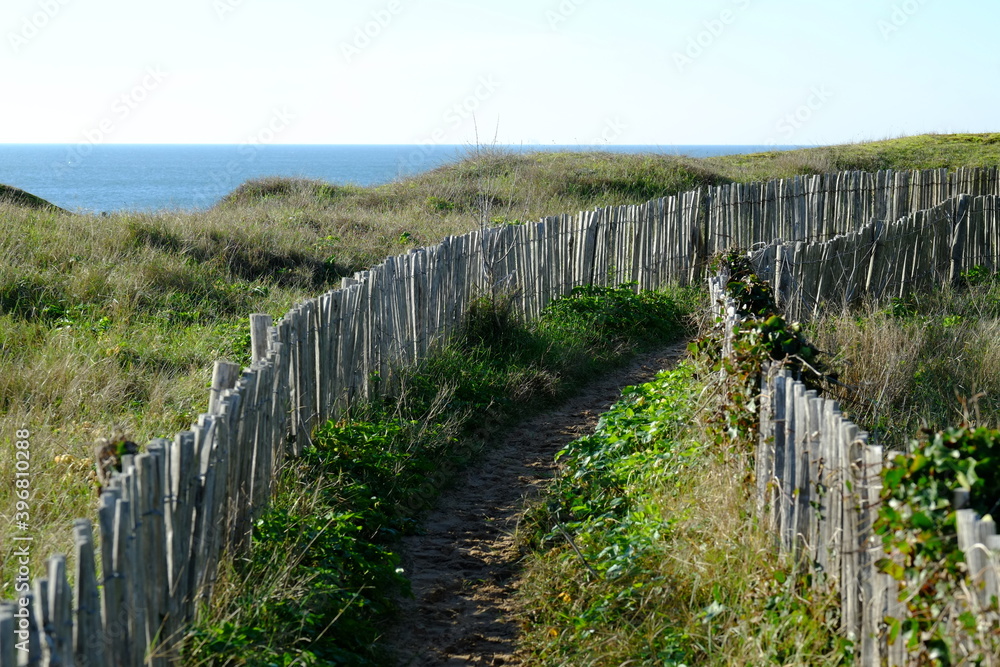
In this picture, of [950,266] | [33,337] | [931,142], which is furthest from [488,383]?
[931,142]

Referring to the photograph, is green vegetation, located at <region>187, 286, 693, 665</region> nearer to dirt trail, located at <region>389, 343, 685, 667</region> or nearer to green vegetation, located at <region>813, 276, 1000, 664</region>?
dirt trail, located at <region>389, 343, 685, 667</region>

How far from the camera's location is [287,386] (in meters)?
4.82

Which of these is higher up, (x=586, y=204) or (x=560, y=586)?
(x=586, y=204)

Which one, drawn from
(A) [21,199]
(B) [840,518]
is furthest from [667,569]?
(A) [21,199]

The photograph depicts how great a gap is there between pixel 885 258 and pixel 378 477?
613cm

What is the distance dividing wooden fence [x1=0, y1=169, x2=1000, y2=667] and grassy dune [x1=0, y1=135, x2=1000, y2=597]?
72cm

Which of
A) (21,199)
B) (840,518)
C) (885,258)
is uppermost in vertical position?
(21,199)

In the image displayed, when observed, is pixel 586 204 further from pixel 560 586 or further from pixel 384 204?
pixel 560 586

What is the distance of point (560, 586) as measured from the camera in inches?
168

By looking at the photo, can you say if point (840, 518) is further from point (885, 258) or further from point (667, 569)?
point (885, 258)

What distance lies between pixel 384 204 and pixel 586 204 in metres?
3.94

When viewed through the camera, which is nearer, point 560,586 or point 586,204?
point 560,586

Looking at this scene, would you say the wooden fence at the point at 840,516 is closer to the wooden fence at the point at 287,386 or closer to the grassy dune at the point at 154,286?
the wooden fence at the point at 287,386

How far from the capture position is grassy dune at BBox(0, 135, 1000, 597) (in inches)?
208
